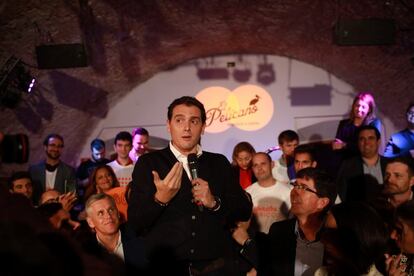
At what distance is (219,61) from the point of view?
9.67m

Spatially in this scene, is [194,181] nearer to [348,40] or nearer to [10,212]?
[10,212]

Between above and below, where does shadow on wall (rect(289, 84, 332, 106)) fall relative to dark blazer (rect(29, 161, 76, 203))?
above

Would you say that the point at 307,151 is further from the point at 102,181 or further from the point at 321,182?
the point at 102,181

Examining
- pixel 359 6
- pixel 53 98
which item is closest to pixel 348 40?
pixel 359 6

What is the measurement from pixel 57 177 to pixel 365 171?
3717mm

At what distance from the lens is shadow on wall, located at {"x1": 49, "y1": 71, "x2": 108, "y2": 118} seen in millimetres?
7734

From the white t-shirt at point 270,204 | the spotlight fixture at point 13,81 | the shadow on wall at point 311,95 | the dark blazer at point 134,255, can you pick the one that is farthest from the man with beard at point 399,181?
the shadow on wall at point 311,95

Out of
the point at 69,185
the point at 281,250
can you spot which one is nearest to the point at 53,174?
the point at 69,185

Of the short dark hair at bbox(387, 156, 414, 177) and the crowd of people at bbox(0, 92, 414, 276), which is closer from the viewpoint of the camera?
the crowd of people at bbox(0, 92, 414, 276)

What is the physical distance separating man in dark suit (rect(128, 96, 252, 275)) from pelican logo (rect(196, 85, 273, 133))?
689cm

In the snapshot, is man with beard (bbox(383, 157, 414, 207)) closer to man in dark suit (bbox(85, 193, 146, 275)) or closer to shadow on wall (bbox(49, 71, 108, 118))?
man in dark suit (bbox(85, 193, 146, 275))

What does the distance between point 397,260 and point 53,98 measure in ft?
21.8

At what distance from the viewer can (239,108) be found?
31.1 ft

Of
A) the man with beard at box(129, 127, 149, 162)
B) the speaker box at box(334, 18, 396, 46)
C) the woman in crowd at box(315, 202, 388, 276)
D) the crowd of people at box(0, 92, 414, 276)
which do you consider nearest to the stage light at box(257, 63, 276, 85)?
the speaker box at box(334, 18, 396, 46)
